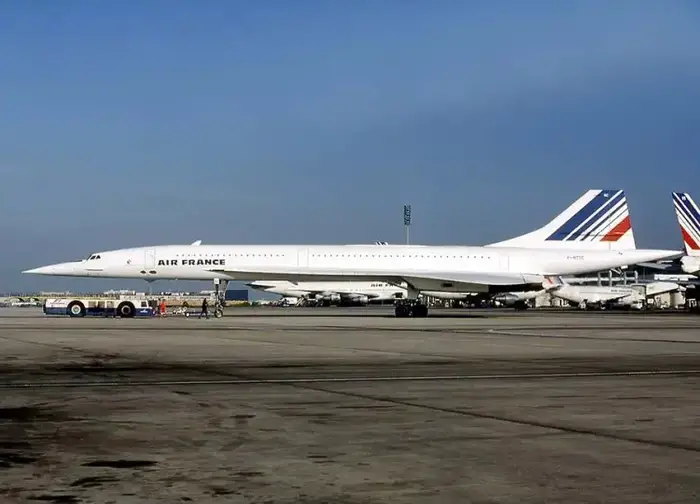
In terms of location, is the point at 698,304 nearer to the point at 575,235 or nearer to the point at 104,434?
the point at 575,235

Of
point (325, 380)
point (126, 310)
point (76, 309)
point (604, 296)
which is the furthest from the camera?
point (604, 296)

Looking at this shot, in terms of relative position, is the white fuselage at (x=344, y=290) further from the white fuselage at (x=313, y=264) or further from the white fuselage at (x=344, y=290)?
the white fuselage at (x=313, y=264)

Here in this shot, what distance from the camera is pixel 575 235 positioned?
196 ft

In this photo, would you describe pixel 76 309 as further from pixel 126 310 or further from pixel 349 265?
pixel 349 265

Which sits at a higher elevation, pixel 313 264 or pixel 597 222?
A: pixel 597 222

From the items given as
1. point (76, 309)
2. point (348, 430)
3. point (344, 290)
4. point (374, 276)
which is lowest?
point (348, 430)

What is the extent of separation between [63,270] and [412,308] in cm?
2093

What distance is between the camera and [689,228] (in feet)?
191

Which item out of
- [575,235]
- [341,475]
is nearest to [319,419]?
[341,475]

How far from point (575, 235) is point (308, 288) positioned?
1708 inches

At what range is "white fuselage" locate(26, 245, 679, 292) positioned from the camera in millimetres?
52531

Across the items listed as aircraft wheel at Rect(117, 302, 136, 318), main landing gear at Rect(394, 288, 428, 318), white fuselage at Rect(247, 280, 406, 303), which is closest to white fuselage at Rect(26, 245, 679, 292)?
main landing gear at Rect(394, 288, 428, 318)

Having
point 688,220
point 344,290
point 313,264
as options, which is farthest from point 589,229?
point 344,290

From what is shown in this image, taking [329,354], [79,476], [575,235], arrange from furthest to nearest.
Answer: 1. [575,235]
2. [329,354]
3. [79,476]
